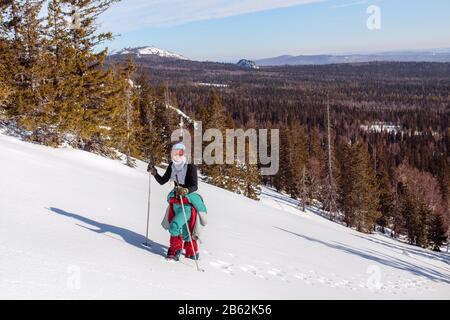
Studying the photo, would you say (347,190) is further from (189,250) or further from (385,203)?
(189,250)

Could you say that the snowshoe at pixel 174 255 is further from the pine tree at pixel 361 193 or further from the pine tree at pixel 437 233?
the pine tree at pixel 437 233

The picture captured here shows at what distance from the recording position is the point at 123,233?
24.4ft

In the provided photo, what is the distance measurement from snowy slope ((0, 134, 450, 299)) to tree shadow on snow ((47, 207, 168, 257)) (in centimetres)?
3

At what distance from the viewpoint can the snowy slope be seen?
15.2ft

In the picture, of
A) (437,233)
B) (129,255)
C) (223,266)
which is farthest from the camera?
(437,233)

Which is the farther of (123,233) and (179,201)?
(123,233)

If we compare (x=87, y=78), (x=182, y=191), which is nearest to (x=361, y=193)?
(x=87, y=78)

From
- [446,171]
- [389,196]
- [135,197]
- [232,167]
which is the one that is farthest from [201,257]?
[446,171]

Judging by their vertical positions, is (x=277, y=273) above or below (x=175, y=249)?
below

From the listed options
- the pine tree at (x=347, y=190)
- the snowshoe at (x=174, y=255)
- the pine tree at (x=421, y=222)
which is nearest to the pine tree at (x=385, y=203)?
the pine tree at (x=421, y=222)

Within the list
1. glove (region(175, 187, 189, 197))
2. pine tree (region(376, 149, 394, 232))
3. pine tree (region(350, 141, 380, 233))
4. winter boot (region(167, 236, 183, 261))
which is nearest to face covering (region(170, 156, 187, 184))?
glove (region(175, 187, 189, 197))

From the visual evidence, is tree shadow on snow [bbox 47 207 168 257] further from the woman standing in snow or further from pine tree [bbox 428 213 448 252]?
pine tree [bbox 428 213 448 252]

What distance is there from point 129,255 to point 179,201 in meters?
1.13
